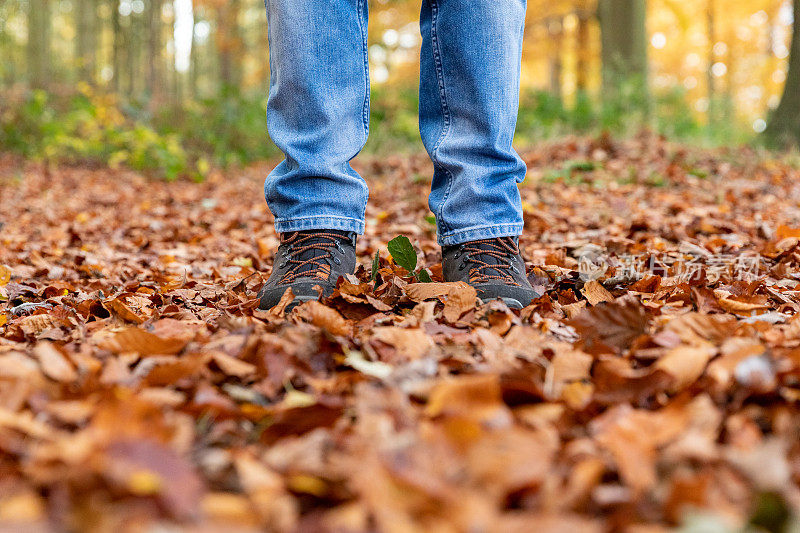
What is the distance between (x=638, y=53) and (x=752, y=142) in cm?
204

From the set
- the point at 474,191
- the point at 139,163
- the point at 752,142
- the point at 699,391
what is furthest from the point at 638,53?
the point at 699,391

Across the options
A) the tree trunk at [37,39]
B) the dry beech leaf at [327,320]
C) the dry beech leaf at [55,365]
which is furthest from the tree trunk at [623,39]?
the tree trunk at [37,39]

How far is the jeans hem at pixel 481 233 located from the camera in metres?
1.61

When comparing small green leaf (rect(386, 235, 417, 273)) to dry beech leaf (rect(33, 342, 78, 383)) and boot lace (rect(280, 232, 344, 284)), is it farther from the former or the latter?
dry beech leaf (rect(33, 342, 78, 383))

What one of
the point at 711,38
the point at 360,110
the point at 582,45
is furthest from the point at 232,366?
the point at 711,38

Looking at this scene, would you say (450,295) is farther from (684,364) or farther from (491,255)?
(684,364)

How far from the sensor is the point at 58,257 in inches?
99.7

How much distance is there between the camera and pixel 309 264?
1.56m

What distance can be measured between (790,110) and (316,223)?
18.6ft

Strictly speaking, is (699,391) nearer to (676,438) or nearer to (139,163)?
(676,438)

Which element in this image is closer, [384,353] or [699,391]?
[699,391]

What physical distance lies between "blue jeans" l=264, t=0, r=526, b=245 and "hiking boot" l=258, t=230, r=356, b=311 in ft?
0.10

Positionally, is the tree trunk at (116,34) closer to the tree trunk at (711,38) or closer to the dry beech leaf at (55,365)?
the dry beech leaf at (55,365)

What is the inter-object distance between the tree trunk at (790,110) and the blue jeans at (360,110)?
4.94 m
